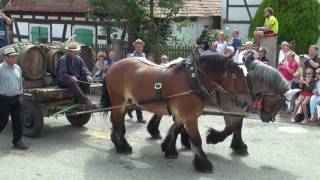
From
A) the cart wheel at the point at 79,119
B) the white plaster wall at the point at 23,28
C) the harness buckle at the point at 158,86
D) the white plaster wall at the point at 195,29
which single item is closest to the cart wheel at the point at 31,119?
the cart wheel at the point at 79,119

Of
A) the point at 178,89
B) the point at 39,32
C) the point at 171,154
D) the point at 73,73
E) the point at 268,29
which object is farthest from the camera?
the point at 39,32

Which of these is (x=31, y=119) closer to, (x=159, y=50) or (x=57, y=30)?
(x=159, y=50)

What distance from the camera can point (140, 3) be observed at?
17156mm

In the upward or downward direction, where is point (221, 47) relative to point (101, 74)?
upward

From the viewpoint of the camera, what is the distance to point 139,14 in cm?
1720

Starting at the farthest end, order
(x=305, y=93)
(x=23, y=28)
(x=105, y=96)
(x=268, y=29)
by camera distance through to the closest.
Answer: (x=23, y=28) < (x=268, y=29) < (x=305, y=93) < (x=105, y=96)

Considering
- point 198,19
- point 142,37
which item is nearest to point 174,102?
point 142,37

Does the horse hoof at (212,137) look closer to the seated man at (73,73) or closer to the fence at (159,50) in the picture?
the seated man at (73,73)

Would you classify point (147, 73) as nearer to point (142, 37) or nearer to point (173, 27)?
point (142, 37)

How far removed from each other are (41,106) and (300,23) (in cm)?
1204

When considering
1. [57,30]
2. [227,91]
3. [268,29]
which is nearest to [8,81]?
[227,91]

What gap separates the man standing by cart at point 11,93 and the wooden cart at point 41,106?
56cm

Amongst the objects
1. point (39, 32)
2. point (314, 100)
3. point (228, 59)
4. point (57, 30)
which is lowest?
point (314, 100)

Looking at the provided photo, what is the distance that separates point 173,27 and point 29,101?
1169 cm
